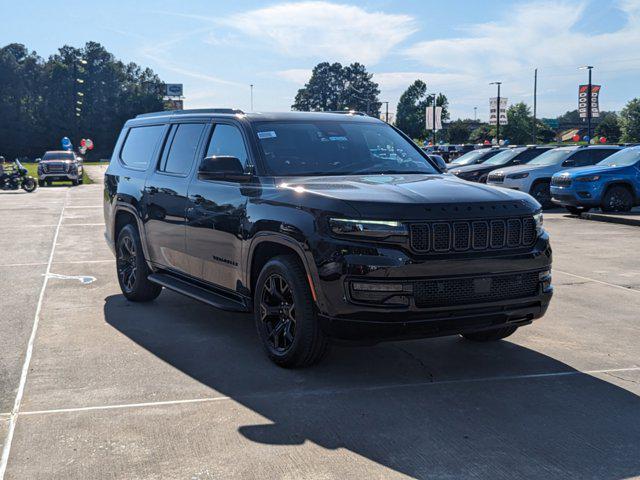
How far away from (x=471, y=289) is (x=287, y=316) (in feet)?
4.26

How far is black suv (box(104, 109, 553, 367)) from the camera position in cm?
496

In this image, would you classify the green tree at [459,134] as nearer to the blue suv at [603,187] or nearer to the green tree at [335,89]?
the green tree at [335,89]

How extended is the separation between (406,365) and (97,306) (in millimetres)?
3732

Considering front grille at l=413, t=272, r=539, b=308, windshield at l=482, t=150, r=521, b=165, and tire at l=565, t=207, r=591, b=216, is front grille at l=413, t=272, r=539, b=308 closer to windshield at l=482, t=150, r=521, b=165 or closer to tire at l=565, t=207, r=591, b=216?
tire at l=565, t=207, r=591, b=216

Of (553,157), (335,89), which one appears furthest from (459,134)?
(553,157)

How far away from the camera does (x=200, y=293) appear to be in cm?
669

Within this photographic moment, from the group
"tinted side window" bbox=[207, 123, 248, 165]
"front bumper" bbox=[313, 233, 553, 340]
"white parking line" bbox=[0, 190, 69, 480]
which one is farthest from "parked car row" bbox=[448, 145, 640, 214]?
"front bumper" bbox=[313, 233, 553, 340]

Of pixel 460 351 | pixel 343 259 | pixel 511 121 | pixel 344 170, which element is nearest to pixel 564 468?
pixel 343 259

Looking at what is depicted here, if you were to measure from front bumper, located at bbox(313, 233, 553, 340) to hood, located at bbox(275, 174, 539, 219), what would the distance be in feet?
0.94

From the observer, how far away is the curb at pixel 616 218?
1627 centimetres

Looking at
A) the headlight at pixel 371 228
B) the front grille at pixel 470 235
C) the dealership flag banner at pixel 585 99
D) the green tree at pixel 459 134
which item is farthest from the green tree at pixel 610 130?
the headlight at pixel 371 228

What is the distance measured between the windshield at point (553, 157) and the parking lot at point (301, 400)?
14.6 m

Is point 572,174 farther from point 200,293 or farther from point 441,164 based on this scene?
point 200,293

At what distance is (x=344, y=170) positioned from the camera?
624 cm
